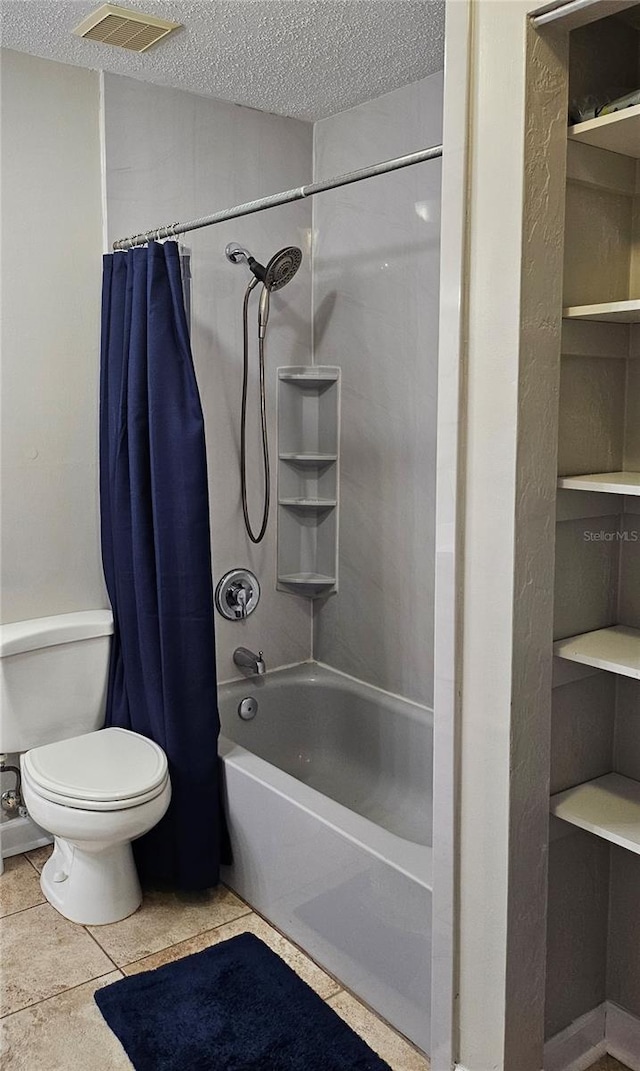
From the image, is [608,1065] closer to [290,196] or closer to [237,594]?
[237,594]

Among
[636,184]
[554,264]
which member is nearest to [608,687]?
[554,264]

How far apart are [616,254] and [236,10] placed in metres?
1.13

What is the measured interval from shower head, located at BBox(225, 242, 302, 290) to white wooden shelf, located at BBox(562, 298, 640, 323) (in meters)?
1.18

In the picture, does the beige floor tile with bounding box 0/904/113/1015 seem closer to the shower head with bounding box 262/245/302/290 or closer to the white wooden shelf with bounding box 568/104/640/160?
the shower head with bounding box 262/245/302/290

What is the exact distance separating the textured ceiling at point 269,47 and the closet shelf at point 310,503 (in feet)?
4.17

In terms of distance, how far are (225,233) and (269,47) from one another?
627 millimetres

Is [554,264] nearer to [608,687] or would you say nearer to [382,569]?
[608,687]

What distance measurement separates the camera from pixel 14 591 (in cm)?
276

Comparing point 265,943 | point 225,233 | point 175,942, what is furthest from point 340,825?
point 225,233

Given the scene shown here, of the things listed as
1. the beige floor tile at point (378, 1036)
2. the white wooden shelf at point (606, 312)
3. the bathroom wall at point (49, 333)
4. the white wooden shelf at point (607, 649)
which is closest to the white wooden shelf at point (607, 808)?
the white wooden shelf at point (607, 649)

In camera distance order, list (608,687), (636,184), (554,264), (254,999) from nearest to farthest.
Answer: (554,264) → (636,184) → (608,687) → (254,999)

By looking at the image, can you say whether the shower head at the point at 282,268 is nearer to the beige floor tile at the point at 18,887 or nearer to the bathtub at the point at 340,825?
the bathtub at the point at 340,825

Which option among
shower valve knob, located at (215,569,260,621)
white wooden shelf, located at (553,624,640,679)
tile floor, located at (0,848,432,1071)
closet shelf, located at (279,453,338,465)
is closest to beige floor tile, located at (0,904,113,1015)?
tile floor, located at (0,848,432,1071)

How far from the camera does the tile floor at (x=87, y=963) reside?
2.01 m
